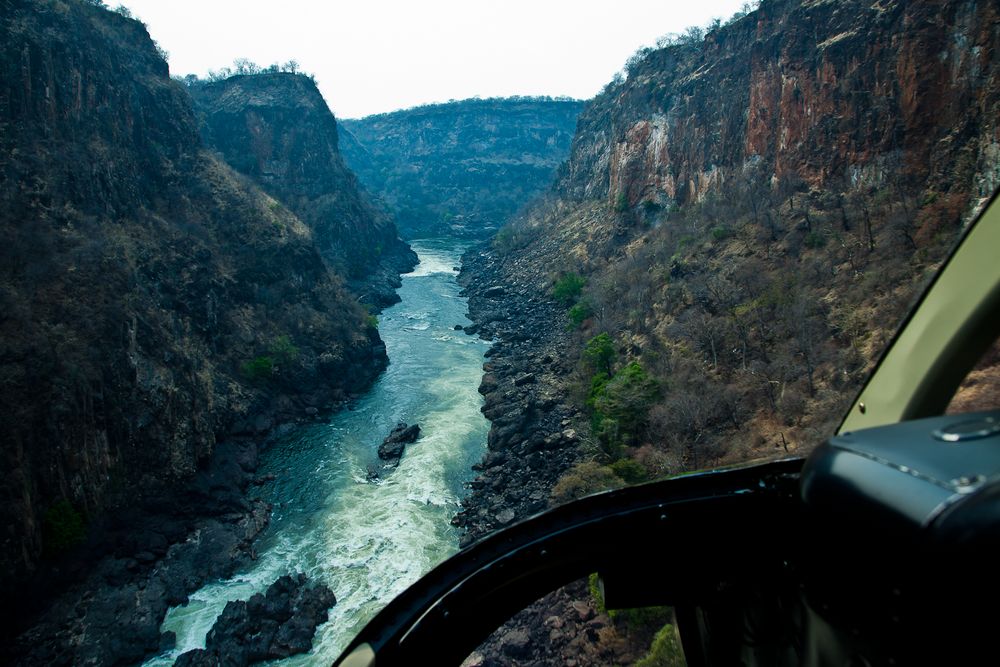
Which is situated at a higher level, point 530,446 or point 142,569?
point 142,569

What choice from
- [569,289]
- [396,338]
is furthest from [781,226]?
[396,338]

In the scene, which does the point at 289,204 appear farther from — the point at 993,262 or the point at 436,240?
the point at 993,262

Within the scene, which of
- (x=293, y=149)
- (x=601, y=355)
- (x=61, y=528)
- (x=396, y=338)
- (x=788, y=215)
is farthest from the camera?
(x=293, y=149)

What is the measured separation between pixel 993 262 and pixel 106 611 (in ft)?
73.2

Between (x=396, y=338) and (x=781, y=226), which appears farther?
(x=396, y=338)

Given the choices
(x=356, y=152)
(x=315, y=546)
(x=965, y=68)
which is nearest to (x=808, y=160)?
(x=965, y=68)

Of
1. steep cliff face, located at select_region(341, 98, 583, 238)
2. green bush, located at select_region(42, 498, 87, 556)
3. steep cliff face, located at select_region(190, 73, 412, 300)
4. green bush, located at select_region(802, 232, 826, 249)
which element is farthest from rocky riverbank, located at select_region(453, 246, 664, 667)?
steep cliff face, located at select_region(341, 98, 583, 238)

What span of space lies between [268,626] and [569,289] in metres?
34.7

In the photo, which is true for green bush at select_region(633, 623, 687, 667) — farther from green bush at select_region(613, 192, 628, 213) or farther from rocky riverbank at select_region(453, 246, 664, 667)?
green bush at select_region(613, 192, 628, 213)

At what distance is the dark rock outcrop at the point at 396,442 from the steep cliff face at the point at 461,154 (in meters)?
77.2

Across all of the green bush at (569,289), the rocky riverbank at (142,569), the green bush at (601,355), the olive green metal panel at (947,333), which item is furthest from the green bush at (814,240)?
the olive green metal panel at (947,333)

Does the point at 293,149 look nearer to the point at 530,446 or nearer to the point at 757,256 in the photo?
the point at 530,446

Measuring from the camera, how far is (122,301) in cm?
2461

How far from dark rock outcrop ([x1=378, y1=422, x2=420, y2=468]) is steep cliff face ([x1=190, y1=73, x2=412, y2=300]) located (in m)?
33.6
